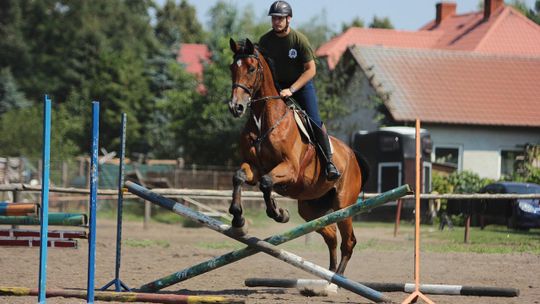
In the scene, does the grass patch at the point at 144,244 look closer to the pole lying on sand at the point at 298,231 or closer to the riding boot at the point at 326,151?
the riding boot at the point at 326,151

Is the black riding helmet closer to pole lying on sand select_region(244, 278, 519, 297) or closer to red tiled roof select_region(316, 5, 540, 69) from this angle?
pole lying on sand select_region(244, 278, 519, 297)

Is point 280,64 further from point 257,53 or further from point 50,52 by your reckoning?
point 50,52

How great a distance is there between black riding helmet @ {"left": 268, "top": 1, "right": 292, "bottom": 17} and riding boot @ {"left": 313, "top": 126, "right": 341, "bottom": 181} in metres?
1.36

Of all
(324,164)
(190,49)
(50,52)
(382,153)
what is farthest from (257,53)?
(190,49)

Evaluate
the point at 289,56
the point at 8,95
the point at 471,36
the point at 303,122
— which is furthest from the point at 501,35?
the point at 289,56

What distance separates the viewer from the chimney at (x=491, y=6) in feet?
161

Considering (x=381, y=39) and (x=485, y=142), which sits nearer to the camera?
(x=485, y=142)

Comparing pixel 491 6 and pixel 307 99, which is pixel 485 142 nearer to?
pixel 491 6

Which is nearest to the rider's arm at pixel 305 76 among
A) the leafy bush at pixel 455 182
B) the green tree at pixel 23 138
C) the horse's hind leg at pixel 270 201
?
the horse's hind leg at pixel 270 201

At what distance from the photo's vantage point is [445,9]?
5659 centimetres

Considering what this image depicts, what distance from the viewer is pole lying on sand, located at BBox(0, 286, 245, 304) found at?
8.37m

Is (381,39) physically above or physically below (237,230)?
above

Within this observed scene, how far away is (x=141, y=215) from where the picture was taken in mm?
30328

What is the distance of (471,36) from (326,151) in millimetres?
38895
